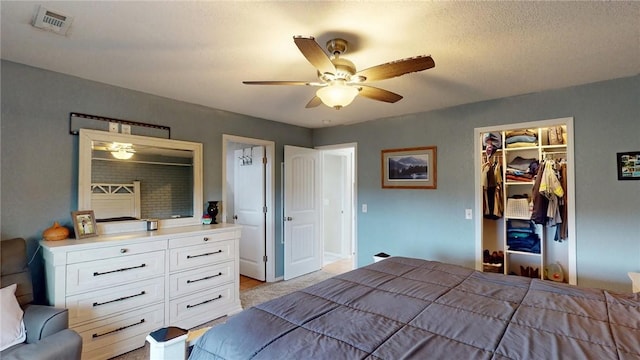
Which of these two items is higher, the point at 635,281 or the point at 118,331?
the point at 635,281

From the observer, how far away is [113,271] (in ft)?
7.71

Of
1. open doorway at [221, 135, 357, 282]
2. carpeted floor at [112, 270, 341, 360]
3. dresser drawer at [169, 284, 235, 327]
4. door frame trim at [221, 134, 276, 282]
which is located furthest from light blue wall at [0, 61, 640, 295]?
carpeted floor at [112, 270, 341, 360]

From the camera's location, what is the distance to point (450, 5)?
5.09ft

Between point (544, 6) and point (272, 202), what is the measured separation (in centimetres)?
348

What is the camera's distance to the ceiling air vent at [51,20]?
1.63 meters

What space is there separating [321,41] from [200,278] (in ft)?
7.78

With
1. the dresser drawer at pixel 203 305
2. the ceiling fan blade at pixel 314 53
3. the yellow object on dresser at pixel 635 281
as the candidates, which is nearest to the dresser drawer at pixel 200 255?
the dresser drawer at pixel 203 305

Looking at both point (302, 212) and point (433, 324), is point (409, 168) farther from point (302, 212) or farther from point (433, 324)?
point (433, 324)

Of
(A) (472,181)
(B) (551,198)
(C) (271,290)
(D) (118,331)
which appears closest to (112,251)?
(D) (118,331)

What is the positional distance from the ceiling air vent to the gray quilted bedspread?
1854 mm

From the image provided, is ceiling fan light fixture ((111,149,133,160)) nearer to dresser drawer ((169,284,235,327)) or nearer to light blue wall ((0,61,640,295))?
light blue wall ((0,61,640,295))

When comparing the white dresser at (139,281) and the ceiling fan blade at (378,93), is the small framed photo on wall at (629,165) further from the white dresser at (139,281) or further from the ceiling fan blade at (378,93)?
the white dresser at (139,281)

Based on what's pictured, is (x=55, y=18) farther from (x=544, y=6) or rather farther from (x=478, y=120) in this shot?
(x=478, y=120)

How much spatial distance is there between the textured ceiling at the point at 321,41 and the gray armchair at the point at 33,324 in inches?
56.3
